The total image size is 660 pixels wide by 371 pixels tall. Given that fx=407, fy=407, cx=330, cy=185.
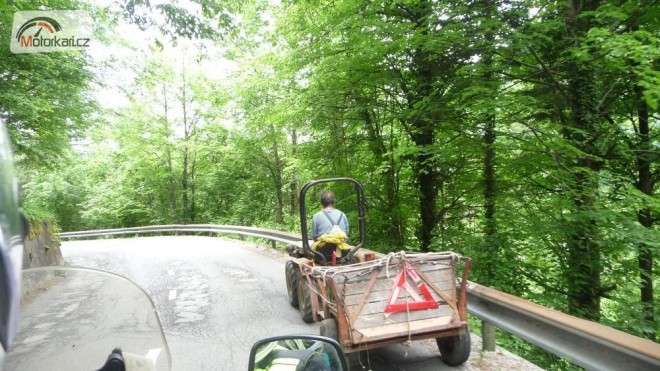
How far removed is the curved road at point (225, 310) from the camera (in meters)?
4.12

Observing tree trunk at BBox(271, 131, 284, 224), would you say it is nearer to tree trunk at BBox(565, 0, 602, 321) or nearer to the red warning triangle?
tree trunk at BBox(565, 0, 602, 321)

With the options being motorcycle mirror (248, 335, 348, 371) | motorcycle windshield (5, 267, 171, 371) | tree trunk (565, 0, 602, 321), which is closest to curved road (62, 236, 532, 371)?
motorcycle mirror (248, 335, 348, 371)

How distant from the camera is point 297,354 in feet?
6.68

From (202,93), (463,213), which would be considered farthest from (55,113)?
(202,93)

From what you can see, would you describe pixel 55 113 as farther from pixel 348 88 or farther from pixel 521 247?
pixel 521 247

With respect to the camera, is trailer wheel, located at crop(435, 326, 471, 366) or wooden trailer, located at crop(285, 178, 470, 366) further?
trailer wheel, located at crop(435, 326, 471, 366)

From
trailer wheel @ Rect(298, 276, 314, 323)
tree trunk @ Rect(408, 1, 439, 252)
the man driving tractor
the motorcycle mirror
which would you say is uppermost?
tree trunk @ Rect(408, 1, 439, 252)

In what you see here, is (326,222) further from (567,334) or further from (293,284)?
(567,334)

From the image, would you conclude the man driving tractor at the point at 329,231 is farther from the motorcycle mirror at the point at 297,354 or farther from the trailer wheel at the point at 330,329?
the motorcycle mirror at the point at 297,354

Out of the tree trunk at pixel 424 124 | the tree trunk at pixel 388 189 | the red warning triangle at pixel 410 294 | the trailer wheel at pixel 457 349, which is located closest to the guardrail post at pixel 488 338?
the trailer wheel at pixel 457 349

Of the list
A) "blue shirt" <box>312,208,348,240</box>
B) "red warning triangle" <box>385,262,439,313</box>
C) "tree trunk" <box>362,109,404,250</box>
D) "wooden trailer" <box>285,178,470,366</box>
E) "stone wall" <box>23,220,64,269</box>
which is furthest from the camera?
"tree trunk" <box>362,109,404,250</box>

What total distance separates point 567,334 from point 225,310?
4503mm

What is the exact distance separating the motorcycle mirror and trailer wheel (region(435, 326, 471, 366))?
205cm

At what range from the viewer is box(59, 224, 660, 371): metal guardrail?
2.41 metres
